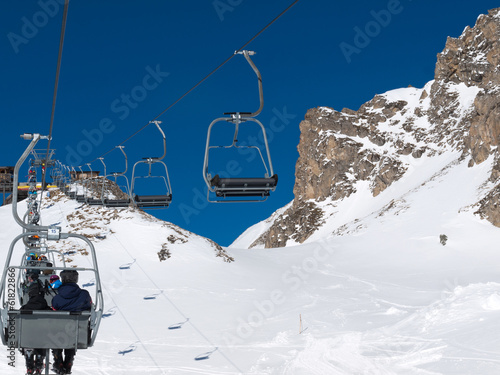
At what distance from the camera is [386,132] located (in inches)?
5153

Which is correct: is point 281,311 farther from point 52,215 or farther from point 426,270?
point 52,215

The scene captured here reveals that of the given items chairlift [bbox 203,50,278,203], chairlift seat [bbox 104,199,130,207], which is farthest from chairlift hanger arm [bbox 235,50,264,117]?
chairlift seat [bbox 104,199,130,207]

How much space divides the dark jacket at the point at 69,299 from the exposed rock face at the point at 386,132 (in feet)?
349

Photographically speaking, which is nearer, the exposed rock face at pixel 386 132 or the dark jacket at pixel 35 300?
the dark jacket at pixel 35 300

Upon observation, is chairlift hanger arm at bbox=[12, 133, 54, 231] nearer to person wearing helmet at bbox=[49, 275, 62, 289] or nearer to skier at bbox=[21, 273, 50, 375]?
skier at bbox=[21, 273, 50, 375]

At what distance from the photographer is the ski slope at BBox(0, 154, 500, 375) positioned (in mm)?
18766

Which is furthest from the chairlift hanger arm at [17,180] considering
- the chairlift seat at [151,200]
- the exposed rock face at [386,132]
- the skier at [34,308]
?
the exposed rock face at [386,132]

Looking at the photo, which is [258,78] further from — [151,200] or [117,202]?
[117,202]

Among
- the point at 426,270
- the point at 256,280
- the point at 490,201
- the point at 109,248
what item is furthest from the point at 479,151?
the point at 109,248

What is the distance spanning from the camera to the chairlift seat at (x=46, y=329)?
27.2 ft

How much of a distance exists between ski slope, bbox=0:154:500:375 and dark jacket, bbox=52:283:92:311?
32.4 feet

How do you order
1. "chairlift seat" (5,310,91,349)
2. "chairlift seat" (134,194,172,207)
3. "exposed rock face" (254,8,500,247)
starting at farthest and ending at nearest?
"exposed rock face" (254,8,500,247) < "chairlift seat" (134,194,172,207) < "chairlift seat" (5,310,91,349)

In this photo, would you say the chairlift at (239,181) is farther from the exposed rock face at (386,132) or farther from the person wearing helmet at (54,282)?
the exposed rock face at (386,132)

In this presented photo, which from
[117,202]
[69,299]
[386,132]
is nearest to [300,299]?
[117,202]
